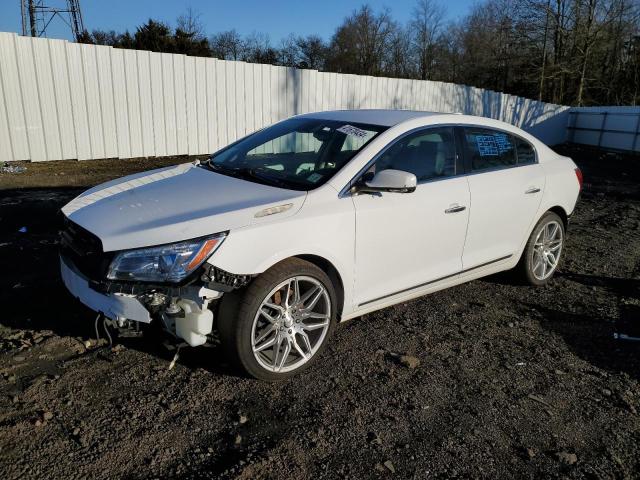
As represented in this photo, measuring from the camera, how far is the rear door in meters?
4.20

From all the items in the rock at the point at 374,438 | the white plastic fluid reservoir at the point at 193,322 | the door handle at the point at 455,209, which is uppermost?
the door handle at the point at 455,209

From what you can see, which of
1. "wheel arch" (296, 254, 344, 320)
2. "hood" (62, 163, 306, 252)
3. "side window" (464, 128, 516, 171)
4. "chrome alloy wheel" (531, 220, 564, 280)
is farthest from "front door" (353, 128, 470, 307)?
"chrome alloy wheel" (531, 220, 564, 280)

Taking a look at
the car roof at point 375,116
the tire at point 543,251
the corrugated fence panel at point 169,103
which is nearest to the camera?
the car roof at point 375,116

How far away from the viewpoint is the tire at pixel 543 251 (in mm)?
4871

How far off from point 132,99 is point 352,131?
8561 millimetres

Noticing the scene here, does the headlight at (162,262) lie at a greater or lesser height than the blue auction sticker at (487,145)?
lesser

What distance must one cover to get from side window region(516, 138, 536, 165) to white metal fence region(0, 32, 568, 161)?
347 inches

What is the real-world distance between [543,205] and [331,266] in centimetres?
256

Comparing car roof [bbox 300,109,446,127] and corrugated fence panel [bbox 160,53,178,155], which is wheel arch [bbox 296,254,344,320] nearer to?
Result: car roof [bbox 300,109,446,127]

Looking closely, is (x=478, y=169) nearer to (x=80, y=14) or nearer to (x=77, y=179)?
(x=77, y=179)

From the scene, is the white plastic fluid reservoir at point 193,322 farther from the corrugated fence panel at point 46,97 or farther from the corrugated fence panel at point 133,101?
the corrugated fence panel at point 133,101

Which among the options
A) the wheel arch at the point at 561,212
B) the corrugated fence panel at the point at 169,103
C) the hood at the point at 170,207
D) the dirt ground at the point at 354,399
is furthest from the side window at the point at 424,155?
the corrugated fence panel at the point at 169,103

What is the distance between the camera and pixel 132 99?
11000 millimetres

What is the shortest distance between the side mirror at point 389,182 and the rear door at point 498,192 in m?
0.99
